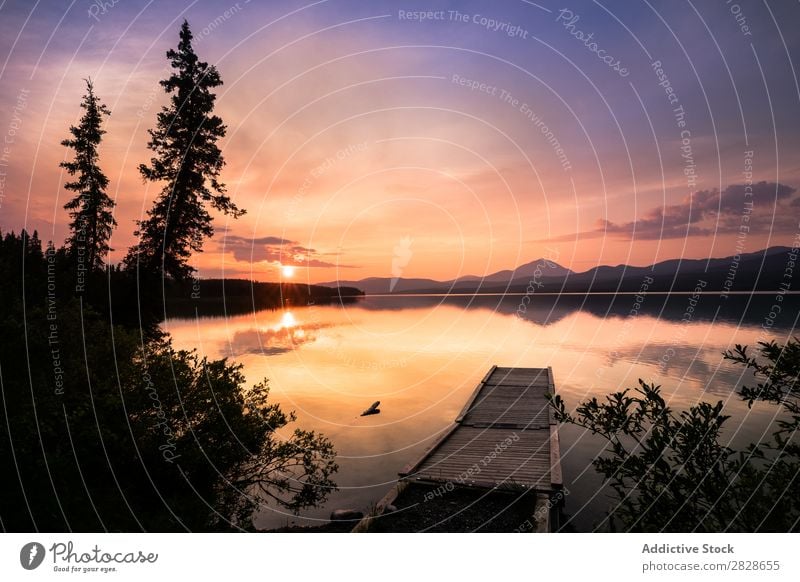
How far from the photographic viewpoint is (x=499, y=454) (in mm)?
14750

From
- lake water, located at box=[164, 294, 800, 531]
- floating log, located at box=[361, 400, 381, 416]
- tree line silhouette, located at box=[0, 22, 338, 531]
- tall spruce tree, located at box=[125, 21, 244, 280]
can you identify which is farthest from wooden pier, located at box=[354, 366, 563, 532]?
tall spruce tree, located at box=[125, 21, 244, 280]

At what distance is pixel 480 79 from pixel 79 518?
42.3ft

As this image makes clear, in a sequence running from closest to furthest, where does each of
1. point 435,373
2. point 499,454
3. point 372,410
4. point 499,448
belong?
point 499,454
point 499,448
point 372,410
point 435,373

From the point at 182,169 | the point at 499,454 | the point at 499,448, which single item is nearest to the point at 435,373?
the point at 499,448

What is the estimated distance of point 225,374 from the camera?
1258 centimetres

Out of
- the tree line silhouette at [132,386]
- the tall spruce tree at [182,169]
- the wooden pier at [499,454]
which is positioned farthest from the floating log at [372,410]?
the tall spruce tree at [182,169]

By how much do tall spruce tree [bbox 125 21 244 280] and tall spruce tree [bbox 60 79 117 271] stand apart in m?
1.55

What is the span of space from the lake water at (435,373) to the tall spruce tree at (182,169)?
9888 millimetres

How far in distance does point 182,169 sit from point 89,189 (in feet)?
11.2

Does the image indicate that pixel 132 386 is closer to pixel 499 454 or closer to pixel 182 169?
pixel 182 169

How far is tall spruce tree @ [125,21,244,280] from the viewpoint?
15062 millimetres

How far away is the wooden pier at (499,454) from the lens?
Answer: 38.4 ft
